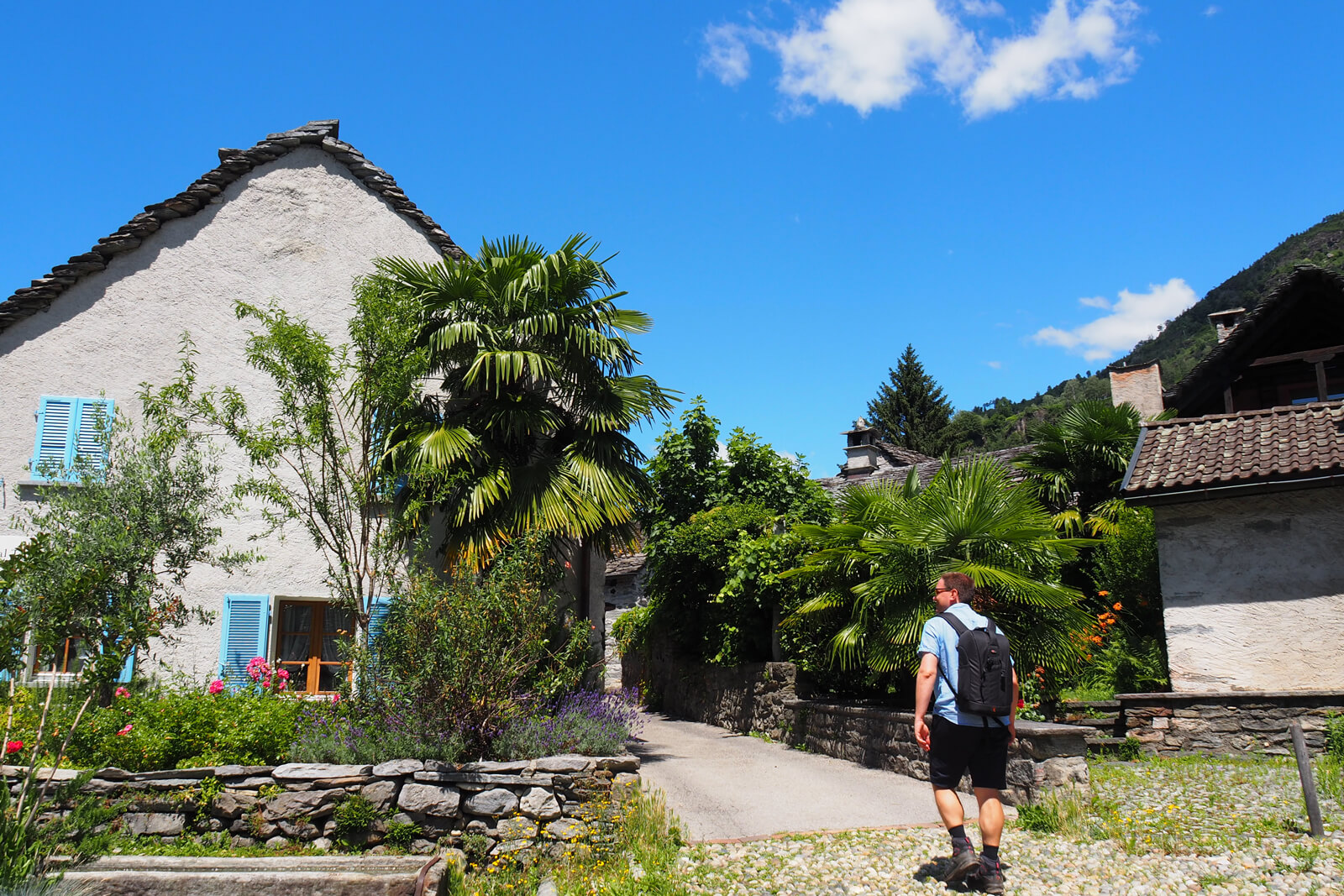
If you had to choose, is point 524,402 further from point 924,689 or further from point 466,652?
point 924,689

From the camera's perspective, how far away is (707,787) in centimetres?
885

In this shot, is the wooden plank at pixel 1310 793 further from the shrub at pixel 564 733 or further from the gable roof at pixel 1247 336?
the gable roof at pixel 1247 336

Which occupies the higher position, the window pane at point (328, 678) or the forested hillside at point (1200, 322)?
the forested hillside at point (1200, 322)

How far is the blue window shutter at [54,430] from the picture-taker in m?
10.6

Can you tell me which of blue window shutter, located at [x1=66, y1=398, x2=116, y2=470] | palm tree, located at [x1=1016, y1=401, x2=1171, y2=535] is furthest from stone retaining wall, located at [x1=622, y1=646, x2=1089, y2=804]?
blue window shutter, located at [x1=66, y1=398, x2=116, y2=470]

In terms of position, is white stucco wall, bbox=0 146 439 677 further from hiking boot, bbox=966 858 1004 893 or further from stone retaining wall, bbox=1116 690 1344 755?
stone retaining wall, bbox=1116 690 1344 755

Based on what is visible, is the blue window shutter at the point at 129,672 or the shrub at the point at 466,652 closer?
the shrub at the point at 466,652

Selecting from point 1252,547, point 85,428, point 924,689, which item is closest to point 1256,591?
point 1252,547

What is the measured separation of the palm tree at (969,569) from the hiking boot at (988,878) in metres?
3.37

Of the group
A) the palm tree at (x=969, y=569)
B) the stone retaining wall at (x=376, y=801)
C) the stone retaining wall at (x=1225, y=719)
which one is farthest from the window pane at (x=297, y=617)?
the stone retaining wall at (x=1225, y=719)

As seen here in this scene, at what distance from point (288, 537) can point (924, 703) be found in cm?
839

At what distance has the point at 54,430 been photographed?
420 inches

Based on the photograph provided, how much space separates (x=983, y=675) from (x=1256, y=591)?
7.49m

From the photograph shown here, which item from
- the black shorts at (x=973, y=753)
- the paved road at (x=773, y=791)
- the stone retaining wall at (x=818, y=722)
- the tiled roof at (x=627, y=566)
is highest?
the tiled roof at (x=627, y=566)
